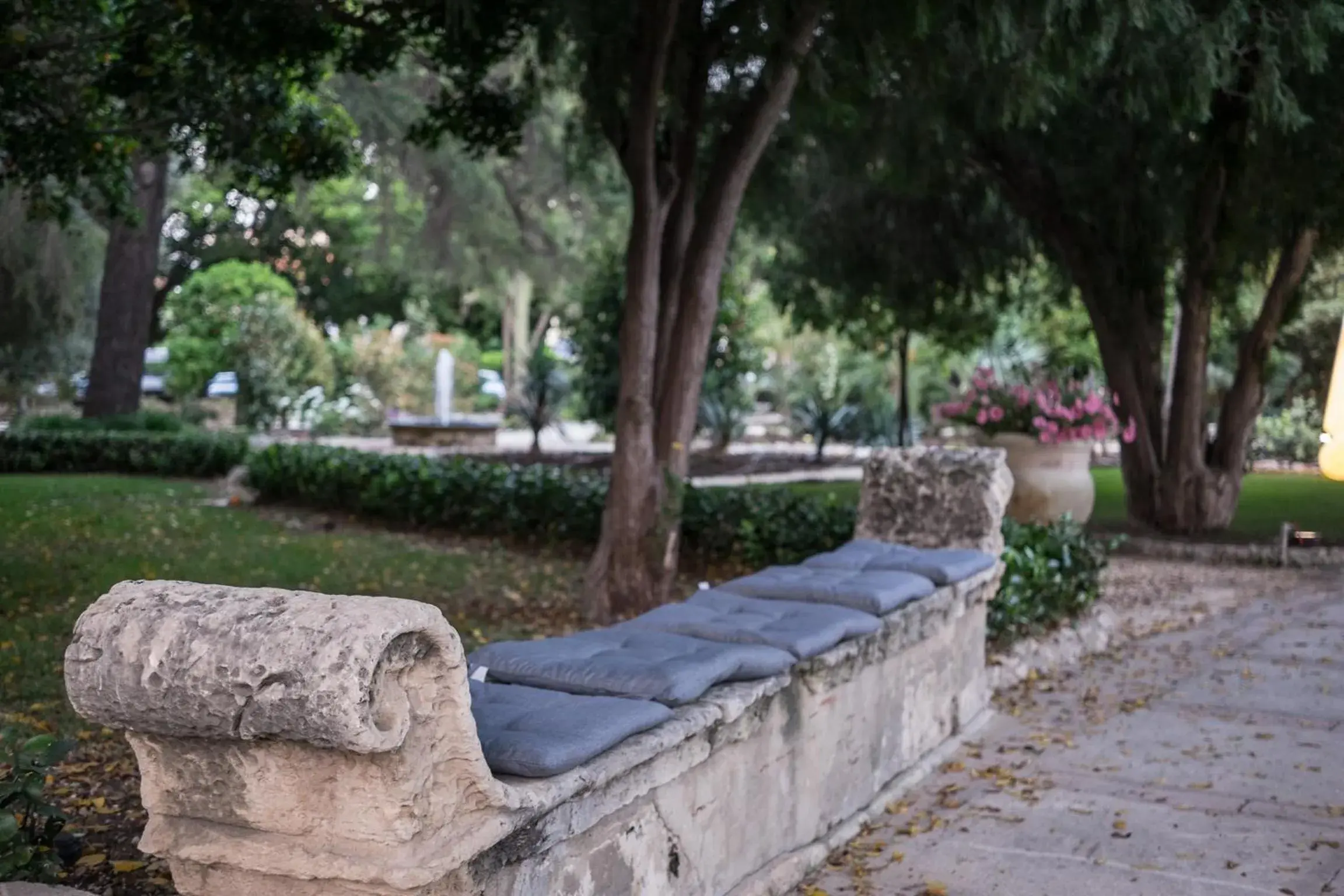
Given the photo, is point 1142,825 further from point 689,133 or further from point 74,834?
point 689,133

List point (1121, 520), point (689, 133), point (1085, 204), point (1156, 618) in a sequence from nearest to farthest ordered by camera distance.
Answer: point (689, 133)
point (1156, 618)
point (1085, 204)
point (1121, 520)

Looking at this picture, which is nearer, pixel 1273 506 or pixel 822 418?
pixel 1273 506

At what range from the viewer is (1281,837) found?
13.6ft

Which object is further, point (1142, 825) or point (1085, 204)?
point (1085, 204)

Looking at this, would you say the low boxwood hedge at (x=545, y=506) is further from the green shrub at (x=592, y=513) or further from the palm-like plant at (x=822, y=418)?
the palm-like plant at (x=822, y=418)

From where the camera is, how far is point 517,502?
35.4 feet

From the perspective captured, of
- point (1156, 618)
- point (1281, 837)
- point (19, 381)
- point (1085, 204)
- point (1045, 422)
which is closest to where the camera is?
point (1281, 837)

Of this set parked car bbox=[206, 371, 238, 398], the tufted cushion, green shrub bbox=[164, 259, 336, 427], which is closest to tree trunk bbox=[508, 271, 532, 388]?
green shrub bbox=[164, 259, 336, 427]

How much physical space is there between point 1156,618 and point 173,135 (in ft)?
24.3

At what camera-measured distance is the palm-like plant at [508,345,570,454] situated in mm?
18078

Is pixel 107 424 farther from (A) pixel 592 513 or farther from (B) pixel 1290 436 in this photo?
(B) pixel 1290 436

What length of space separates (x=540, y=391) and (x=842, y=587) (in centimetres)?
1410

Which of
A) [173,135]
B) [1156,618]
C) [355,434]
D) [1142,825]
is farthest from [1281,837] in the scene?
[355,434]

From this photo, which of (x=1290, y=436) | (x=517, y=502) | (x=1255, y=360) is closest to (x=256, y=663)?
(x=517, y=502)
